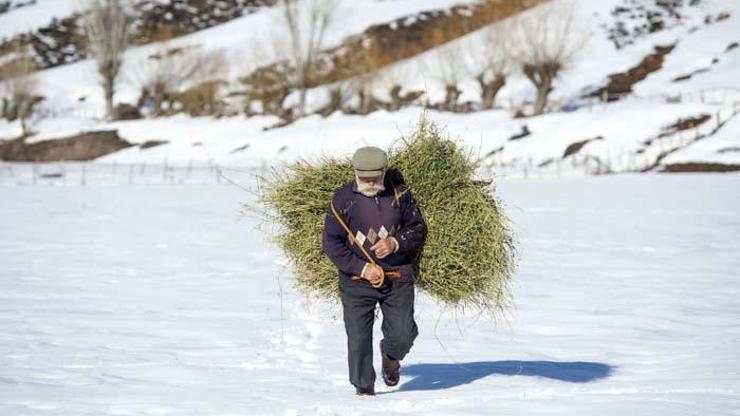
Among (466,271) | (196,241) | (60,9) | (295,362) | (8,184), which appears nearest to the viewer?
(466,271)

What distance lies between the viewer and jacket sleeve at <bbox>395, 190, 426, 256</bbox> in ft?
22.7

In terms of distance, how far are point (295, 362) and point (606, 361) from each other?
295 centimetres

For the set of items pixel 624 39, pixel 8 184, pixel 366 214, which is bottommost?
pixel 8 184

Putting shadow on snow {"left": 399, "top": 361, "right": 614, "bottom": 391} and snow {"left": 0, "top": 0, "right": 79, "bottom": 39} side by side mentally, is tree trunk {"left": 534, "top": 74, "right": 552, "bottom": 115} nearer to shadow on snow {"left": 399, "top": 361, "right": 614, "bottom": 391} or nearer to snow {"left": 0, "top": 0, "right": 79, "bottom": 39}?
snow {"left": 0, "top": 0, "right": 79, "bottom": 39}

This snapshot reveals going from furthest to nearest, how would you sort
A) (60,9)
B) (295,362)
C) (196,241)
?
(60,9), (196,241), (295,362)

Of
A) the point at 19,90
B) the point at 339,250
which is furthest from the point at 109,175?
the point at 339,250

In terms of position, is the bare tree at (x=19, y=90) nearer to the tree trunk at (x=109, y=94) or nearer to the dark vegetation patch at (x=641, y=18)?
the tree trunk at (x=109, y=94)

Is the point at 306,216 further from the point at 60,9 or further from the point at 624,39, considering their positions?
the point at 60,9

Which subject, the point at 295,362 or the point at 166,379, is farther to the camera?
the point at 295,362

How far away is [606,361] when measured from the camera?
31.0 feet

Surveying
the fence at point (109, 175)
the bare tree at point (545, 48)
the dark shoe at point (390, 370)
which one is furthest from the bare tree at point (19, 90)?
the dark shoe at point (390, 370)

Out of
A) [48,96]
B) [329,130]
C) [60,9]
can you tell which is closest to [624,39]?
[329,130]

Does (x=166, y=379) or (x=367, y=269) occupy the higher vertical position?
(x=367, y=269)

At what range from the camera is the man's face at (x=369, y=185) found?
22.3 feet
